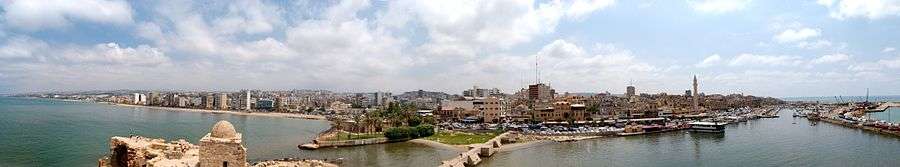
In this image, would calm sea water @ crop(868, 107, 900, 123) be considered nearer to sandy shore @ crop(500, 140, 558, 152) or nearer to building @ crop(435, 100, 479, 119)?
building @ crop(435, 100, 479, 119)

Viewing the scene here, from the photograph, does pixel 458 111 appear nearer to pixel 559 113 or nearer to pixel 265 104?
pixel 559 113

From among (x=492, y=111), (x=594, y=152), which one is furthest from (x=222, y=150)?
(x=492, y=111)

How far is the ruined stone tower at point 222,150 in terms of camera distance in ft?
44.4

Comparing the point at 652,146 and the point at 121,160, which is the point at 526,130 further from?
the point at 121,160

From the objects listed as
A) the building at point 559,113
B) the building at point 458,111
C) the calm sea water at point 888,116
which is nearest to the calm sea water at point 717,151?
the building at point 559,113

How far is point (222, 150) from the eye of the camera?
13.6 m

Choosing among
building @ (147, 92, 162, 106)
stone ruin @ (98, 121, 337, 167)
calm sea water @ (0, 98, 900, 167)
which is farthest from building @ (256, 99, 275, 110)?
stone ruin @ (98, 121, 337, 167)

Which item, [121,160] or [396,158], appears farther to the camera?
[396,158]

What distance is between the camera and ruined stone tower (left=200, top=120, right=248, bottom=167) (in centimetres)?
1354

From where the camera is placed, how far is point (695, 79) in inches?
4683

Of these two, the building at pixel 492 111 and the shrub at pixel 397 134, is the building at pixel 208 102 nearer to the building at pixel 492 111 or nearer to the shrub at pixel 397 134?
the building at pixel 492 111

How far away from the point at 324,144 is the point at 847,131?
2240 inches

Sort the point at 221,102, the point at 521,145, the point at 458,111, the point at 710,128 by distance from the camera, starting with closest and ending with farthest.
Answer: the point at 521,145
the point at 710,128
the point at 458,111
the point at 221,102

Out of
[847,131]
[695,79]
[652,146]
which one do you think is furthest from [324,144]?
[695,79]
